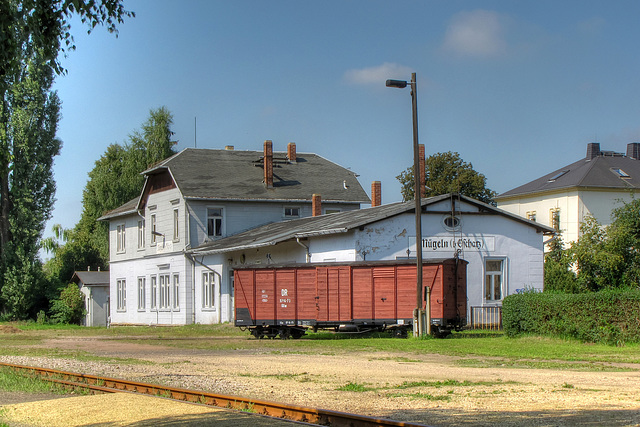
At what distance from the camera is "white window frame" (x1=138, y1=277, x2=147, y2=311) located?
48.7 m

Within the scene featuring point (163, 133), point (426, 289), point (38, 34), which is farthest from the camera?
point (163, 133)

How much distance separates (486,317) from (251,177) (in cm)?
1831

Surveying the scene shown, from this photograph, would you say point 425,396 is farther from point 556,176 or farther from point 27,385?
point 556,176

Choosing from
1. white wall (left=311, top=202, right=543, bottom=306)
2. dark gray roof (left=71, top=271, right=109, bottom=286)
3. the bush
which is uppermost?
white wall (left=311, top=202, right=543, bottom=306)

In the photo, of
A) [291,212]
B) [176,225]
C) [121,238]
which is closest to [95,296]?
[121,238]

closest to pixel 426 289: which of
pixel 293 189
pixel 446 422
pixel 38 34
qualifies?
pixel 446 422

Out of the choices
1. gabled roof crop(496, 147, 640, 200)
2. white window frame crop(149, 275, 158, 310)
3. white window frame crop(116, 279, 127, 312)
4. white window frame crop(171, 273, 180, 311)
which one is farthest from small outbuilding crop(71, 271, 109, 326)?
gabled roof crop(496, 147, 640, 200)

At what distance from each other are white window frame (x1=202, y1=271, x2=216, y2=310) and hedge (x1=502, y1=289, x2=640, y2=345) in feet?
65.0

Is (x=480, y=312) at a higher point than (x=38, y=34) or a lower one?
lower

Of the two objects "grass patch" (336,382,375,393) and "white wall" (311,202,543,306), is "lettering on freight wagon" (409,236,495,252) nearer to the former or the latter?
"white wall" (311,202,543,306)

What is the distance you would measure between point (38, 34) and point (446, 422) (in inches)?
256

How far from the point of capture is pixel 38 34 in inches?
347

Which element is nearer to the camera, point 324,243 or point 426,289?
point 426,289

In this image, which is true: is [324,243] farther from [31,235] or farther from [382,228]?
[31,235]
